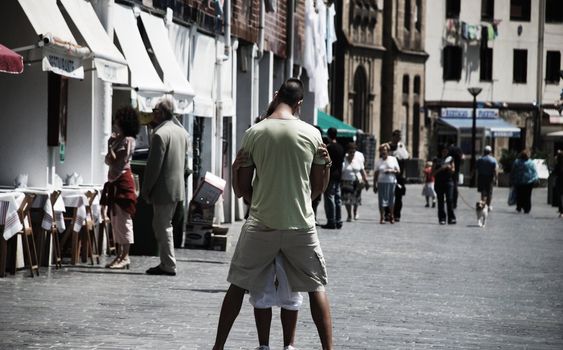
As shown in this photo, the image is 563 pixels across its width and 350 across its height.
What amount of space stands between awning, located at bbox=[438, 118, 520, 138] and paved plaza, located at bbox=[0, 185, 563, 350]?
5383cm

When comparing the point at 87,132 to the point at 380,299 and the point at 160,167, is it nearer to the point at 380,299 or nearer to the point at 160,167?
the point at 160,167

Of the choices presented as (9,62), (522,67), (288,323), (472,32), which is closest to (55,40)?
(9,62)

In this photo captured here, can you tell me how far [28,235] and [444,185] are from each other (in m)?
18.1

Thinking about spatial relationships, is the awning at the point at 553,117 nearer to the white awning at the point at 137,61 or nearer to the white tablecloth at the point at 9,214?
the white awning at the point at 137,61

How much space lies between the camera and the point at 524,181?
43094mm

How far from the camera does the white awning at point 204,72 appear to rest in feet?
87.0

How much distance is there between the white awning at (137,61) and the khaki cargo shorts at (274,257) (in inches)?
404

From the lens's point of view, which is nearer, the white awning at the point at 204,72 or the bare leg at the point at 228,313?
the bare leg at the point at 228,313

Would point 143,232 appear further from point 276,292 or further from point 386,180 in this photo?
point 386,180

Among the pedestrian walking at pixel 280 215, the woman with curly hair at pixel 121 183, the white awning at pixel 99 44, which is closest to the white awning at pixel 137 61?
the white awning at pixel 99 44

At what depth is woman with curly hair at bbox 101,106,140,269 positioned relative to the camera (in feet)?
55.5

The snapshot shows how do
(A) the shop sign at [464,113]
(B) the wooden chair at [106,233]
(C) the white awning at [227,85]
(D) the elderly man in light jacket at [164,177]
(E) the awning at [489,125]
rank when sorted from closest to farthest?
(D) the elderly man in light jacket at [164,177] → (B) the wooden chair at [106,233] → (C) the white awning at [227,85] → (E) the awning at [489,125] → (A) the shop sign at [464,113]

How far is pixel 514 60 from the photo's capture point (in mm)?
83250

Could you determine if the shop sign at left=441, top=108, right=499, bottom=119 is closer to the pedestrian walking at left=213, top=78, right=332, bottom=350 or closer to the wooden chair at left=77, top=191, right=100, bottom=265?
the wooden chair at left=77, top=191, right=100, bottom=265
